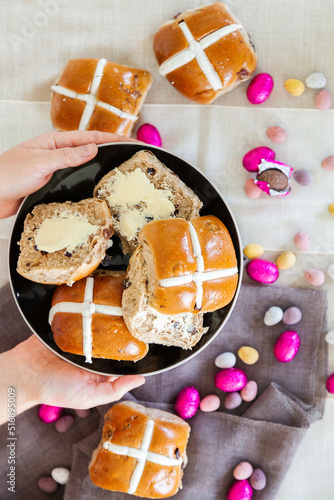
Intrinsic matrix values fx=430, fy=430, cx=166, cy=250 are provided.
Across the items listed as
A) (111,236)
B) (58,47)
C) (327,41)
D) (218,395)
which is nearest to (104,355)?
(111,236)

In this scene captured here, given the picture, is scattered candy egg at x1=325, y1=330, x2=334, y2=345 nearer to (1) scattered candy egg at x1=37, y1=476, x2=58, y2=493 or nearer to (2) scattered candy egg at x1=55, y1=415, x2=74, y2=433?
(2) scattered candy egg at x1=55, y1=415, x2=74, y2=433

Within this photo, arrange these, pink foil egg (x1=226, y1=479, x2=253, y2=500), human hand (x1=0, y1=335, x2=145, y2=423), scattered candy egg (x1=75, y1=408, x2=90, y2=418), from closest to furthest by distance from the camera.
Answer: human hand (x1=0, y1=335, x2=145, y2=423) → pink foil egg (x1=226, y1=479, x2=253, y2=500) → scattered candy egg (x1=75, y1=408, x2=90, y2=418)

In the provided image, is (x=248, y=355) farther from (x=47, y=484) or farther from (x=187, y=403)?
(x=47, y=484)

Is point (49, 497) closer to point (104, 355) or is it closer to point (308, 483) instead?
point (104, 355)

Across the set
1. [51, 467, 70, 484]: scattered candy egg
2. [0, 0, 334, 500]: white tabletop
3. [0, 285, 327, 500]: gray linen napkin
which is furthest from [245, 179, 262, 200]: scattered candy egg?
[51, 467, 70, 484]: scattered candy egg

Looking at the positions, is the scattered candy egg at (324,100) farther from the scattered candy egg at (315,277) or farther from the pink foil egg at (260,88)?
the scattered candy egg at (315,277)

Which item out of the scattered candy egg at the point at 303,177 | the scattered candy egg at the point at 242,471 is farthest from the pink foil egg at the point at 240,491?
the scattered candy egg at the point at 303,177

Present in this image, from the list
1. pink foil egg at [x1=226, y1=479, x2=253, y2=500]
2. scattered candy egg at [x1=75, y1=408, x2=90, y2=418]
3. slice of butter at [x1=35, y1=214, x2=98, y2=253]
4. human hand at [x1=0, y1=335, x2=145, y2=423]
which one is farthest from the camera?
scattered candy egg at [x1=75, y1=408, x2=90, y2=418]
